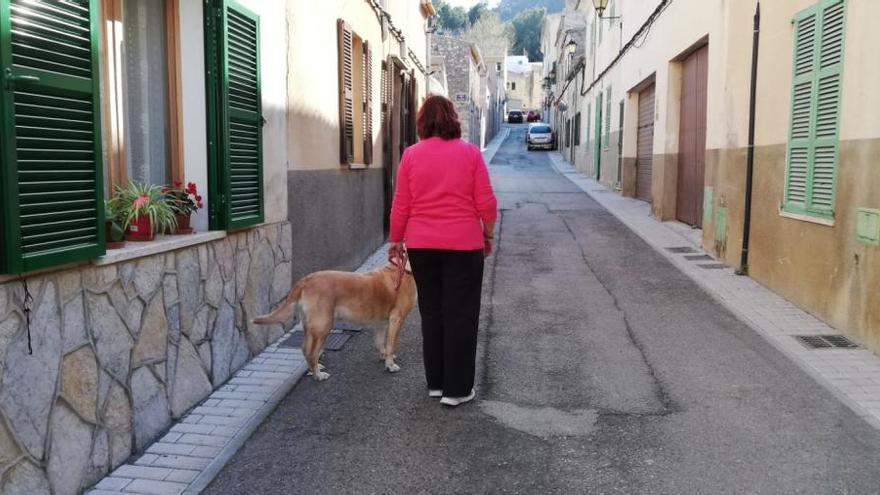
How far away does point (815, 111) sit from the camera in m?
6.96

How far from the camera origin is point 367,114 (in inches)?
405

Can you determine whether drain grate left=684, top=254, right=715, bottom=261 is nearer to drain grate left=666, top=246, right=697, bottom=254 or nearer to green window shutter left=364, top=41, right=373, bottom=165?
drain grate left=666, top=246, right=697, bottom=254

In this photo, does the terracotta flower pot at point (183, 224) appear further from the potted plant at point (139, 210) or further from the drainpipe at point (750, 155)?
the drainpipe at point (750, 155)

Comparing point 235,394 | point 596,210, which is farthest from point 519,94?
point 235,394

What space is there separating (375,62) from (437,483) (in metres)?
8.45

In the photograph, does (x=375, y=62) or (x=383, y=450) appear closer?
(x=383, y=450)

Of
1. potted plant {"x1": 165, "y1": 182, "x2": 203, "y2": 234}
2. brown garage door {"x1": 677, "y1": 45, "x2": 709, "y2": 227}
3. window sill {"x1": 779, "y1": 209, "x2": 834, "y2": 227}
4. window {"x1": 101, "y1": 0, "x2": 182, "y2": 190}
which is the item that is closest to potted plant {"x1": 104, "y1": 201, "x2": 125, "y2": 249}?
window {"x1": 101, "y1": 0, "x2": 182, "y2": 190}

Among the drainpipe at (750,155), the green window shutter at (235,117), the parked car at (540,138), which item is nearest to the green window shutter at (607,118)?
the drainpipe at (750,155)

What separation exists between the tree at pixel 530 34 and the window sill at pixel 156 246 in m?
100

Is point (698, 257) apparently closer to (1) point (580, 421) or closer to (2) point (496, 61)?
(1) point (580, 421)

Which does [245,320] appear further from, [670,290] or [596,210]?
[596,210]

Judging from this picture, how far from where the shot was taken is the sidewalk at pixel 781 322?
497 centimetres

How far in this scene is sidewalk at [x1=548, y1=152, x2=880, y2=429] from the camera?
4.97 m

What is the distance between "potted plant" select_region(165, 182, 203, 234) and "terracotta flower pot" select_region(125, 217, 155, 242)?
1.60 ft
